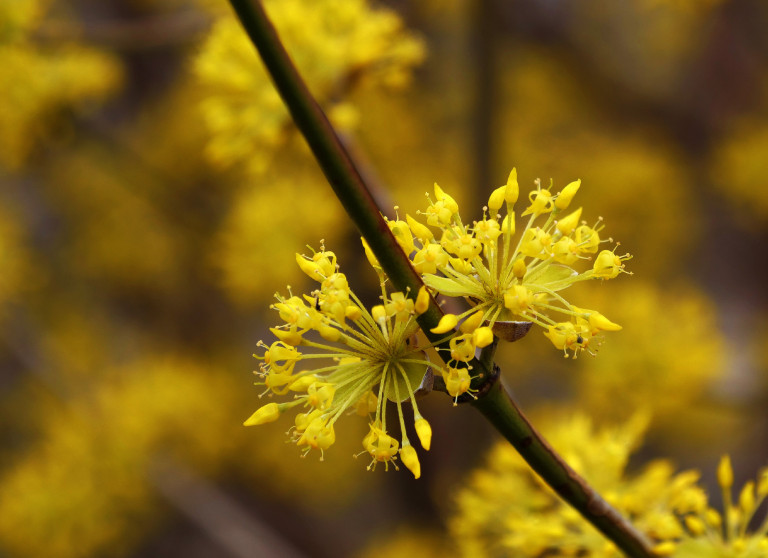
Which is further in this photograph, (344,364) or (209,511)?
(209,511)

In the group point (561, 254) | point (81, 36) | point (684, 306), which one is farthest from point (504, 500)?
point (81, 36)

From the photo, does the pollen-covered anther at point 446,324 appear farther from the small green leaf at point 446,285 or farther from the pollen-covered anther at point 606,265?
the pollen-covered anther at point 606,265

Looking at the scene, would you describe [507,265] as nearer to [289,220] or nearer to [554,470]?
[554,470]

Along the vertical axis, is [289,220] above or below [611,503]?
above

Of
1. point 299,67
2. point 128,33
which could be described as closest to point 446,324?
point 299,67

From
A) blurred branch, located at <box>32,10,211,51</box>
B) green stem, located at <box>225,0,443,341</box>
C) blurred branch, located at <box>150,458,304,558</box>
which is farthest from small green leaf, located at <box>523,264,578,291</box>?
blurred branch, located at <box>150,458,304,558</box>

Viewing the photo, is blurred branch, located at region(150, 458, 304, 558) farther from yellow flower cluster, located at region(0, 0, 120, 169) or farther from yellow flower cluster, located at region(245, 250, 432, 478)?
yellow flower cluster, located at region(245, 250, 432, 478)
